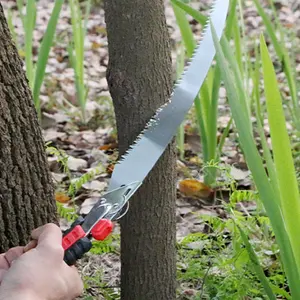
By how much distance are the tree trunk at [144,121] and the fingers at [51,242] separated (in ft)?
0.88

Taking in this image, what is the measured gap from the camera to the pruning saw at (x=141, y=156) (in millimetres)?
892

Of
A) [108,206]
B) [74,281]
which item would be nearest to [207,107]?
[108,206]

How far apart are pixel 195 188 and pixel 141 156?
0.76 metres

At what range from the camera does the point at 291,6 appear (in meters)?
3.65

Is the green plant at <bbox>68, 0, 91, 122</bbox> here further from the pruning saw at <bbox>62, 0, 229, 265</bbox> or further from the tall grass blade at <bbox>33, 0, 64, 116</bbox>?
the pruning saw at <bbox>62, 0, 229, 265</bbox>

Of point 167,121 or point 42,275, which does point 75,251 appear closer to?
point 42,275

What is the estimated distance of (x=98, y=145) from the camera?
218 cm

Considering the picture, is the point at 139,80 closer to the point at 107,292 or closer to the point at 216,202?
the point at 107,292

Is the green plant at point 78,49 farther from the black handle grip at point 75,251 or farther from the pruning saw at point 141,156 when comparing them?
the black handle grip at point 75,251

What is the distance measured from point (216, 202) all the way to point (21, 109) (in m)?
0.76

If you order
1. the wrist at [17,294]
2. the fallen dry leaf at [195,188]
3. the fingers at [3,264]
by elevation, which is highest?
the fallen dry leaf at [195,188]

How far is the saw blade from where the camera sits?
1019 mm

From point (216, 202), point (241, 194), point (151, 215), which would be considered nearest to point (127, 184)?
point (151, 215)

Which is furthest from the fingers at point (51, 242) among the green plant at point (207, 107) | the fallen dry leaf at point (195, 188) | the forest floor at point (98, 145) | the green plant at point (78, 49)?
the green plant at point (78, 49)
